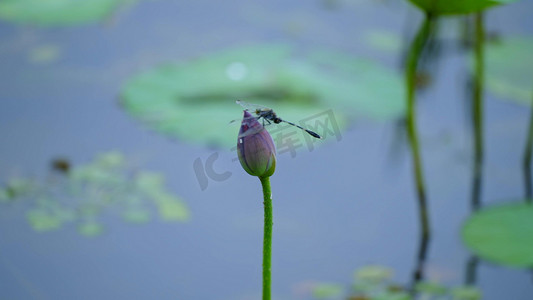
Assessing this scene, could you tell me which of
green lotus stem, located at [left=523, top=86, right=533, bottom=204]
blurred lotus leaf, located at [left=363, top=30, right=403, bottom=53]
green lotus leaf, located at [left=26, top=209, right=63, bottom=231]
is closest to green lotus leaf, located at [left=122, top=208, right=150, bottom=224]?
green lotus leaf, located at [left=26, top=209, right=63, bottom=231]

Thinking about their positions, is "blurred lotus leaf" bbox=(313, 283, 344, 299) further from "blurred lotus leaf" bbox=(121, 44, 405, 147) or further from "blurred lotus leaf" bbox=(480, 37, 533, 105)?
"blurred lotus leaf" bbox=(480, 37, 533, 105)

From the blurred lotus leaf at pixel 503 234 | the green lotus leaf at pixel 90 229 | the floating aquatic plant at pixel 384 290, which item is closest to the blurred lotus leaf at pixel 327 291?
the floating aquatic plant at pixel 384 290

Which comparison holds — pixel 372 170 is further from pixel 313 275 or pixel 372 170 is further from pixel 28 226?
pixel 28 226

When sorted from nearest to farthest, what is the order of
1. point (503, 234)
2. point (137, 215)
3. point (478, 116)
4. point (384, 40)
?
point (503, 234), point (137, 215), point (478, 116), point (384, 40)

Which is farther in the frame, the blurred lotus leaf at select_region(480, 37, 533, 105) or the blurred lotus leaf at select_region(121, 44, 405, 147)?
the blurred lotus leaf at select_region(480, 37, 533, 105)

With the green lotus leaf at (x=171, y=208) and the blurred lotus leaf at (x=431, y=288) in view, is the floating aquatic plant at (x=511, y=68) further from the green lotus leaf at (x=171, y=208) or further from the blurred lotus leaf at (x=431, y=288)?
the green lotus leaf at (x=171, y=208)

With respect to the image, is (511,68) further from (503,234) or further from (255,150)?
(255,150)

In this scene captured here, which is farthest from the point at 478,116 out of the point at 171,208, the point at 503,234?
the point at 171,208
